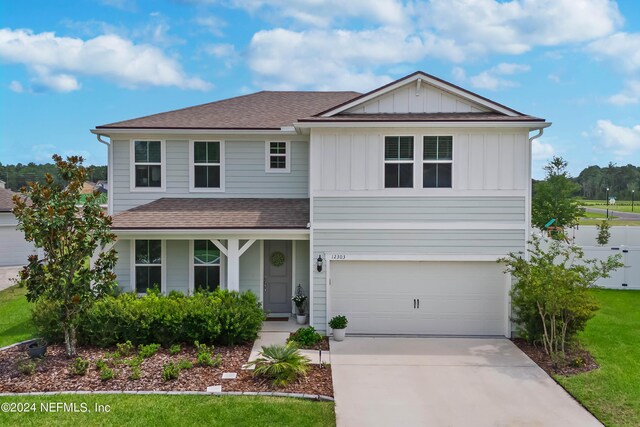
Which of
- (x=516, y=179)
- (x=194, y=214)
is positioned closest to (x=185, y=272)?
(x=194, y=214)

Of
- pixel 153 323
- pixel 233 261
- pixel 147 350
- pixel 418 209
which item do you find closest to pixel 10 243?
pixel 233 261

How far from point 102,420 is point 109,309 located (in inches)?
137

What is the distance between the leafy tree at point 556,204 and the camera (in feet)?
79.0

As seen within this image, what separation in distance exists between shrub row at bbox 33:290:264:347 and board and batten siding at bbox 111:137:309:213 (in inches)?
162

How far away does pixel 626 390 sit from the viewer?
799 cm

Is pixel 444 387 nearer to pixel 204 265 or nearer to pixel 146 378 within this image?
pixel 146 378

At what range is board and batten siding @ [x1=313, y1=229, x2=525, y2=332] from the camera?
1134cm

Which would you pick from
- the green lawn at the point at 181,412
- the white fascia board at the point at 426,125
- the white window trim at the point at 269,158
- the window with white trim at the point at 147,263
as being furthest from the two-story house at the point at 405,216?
the green lawn at the point at 181,412

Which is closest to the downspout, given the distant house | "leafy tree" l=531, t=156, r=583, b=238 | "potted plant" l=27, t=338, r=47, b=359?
"potted plant" l=27, t=338, r=47, b=359

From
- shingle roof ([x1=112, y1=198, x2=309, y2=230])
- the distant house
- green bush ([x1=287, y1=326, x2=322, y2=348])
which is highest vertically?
shingle roof ([x1=112, y1=198, x2=309, y2=230])

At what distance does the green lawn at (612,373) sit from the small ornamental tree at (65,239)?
9019mm

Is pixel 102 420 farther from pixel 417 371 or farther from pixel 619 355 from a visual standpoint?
pixel 619 355

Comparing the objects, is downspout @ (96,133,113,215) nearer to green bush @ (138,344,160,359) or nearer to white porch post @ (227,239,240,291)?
white porch post @ (227,239,240,291)

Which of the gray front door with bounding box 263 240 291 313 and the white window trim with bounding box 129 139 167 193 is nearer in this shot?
the gray front door with bounding box 263 240 291 313
